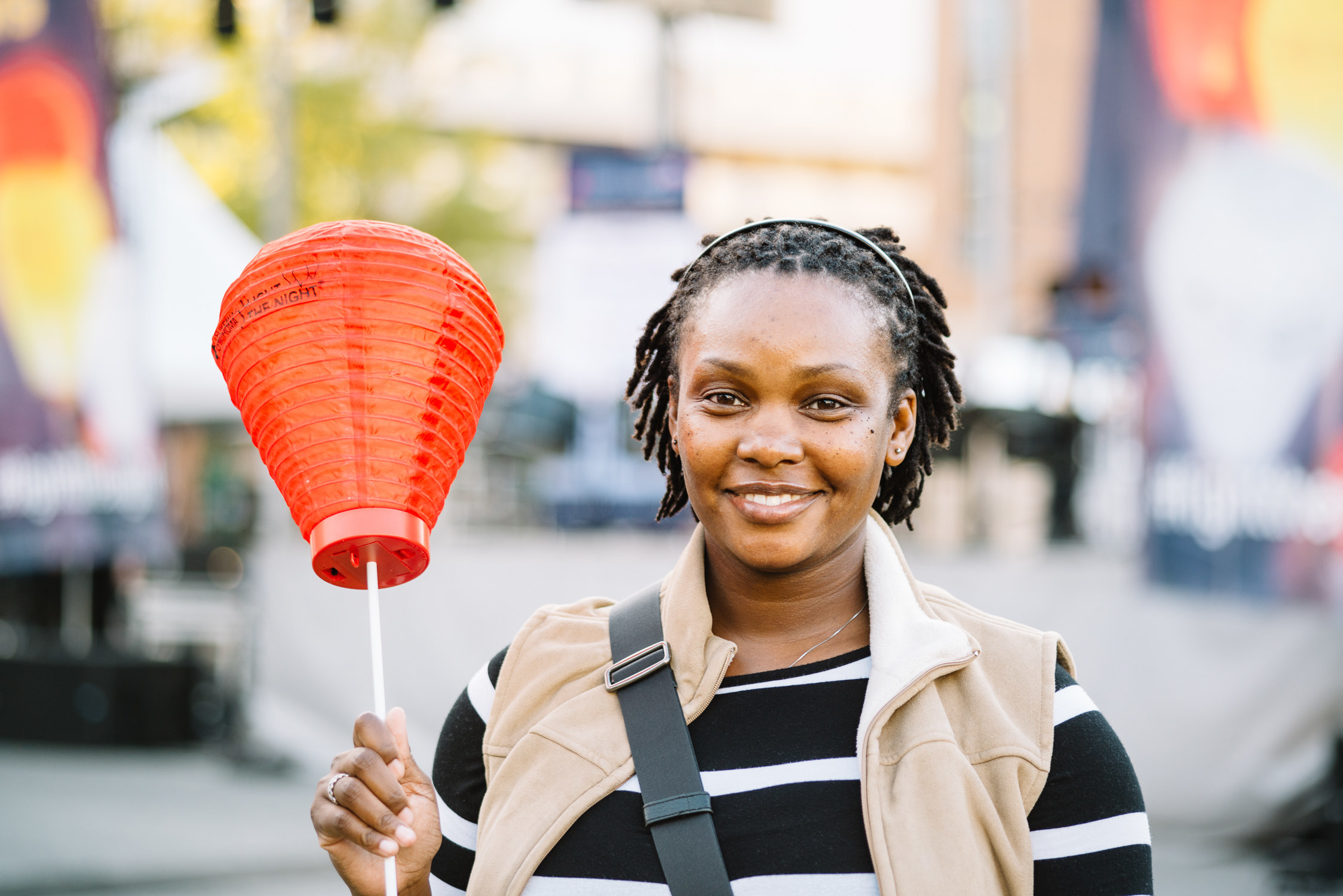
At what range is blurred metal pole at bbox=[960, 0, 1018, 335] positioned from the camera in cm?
2277

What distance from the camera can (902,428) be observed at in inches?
68.7

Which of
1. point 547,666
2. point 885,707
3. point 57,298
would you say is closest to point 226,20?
point 57,298

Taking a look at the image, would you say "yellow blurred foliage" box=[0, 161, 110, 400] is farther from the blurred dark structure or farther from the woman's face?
the woman's face

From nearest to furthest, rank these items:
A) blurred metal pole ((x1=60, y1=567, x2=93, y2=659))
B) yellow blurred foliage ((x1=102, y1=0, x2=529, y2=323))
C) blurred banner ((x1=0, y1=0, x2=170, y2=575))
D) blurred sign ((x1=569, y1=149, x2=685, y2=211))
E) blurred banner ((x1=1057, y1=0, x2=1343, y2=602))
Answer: blurred banner ((x1=1057, y1=0, x2=1343, y2=602)) < blurred banner ((x1=0, y1=0, x2=170, y2=575)) < blurred sign ((x1=569, y1=149, x2=685, y2=211)) < blurred metal pole ((x1=60, y1=567, x2=93, y2=659)) < yellow blurred foliage ((x1=102, y1=0, x2=529, y2=323))

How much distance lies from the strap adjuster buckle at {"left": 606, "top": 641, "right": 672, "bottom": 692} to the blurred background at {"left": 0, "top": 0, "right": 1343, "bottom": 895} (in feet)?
1.94

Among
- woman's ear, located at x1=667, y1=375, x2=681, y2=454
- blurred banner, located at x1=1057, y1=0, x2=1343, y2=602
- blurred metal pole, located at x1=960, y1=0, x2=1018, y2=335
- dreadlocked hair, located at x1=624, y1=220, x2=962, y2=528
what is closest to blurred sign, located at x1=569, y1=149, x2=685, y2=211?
blurred banner, located at x1=1057, y1=0, x2=1343, y2=602

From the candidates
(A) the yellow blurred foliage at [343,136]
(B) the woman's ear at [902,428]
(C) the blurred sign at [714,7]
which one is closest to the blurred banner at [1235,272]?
(B) the woman's ear at [902,428]

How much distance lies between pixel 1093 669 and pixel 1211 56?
2610 millimetres

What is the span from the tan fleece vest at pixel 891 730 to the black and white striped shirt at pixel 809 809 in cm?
3

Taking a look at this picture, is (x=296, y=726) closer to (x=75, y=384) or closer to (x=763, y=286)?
(x=75, y=384)

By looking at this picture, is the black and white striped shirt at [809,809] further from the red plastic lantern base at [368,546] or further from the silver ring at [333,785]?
the red plastic lantern base at [368,546]

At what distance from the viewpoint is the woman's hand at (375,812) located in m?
1.47

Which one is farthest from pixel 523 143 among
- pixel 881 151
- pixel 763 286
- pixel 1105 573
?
pixel 763 286

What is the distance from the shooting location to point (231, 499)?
15328 mm
